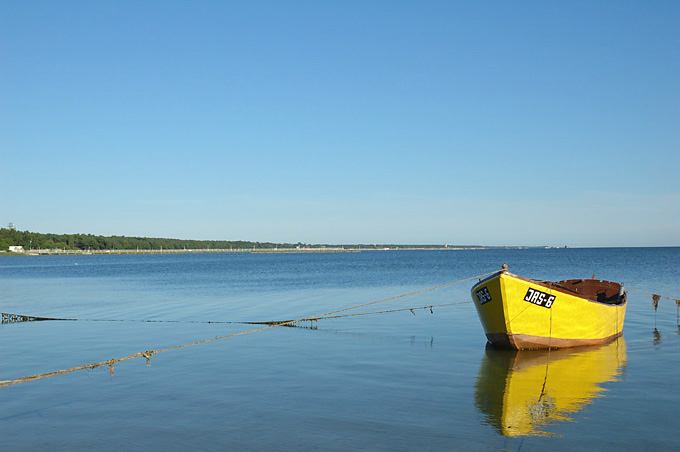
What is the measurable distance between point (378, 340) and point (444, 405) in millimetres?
7798

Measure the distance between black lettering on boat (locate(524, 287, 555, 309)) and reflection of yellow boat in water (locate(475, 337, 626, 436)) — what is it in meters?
1.48

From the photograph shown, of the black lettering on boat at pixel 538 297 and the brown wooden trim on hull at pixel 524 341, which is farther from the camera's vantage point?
the brown wooden trim on hull at pixel 524 341

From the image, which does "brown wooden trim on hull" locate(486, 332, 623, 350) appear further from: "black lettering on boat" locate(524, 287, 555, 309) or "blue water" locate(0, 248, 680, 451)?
"black lettering on boat" locate(524, 287, 555, 309)

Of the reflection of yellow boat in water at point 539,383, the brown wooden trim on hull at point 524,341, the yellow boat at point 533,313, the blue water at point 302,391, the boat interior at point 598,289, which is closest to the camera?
the blue water at point 302,391

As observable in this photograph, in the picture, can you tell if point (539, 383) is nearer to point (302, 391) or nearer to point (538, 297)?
point (538, 297)

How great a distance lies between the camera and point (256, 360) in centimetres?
1538

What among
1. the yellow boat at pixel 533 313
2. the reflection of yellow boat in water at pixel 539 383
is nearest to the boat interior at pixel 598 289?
the reflection of yellow boat in water at pixel 539 383

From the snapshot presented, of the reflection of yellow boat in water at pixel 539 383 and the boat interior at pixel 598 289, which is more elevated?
the boat interior at pixel 598 289

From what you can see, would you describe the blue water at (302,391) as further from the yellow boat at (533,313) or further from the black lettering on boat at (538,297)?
the black lettering on boat at (538,297)

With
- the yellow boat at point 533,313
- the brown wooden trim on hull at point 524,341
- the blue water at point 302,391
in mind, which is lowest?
the blue water at point 302,391

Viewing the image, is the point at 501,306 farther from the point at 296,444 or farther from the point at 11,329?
the point at 11,329

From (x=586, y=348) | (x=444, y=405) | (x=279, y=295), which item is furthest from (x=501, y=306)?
(x=279, y=295)

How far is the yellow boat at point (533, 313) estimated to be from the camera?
15906mm

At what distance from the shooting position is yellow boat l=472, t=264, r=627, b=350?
1591 centimetres
